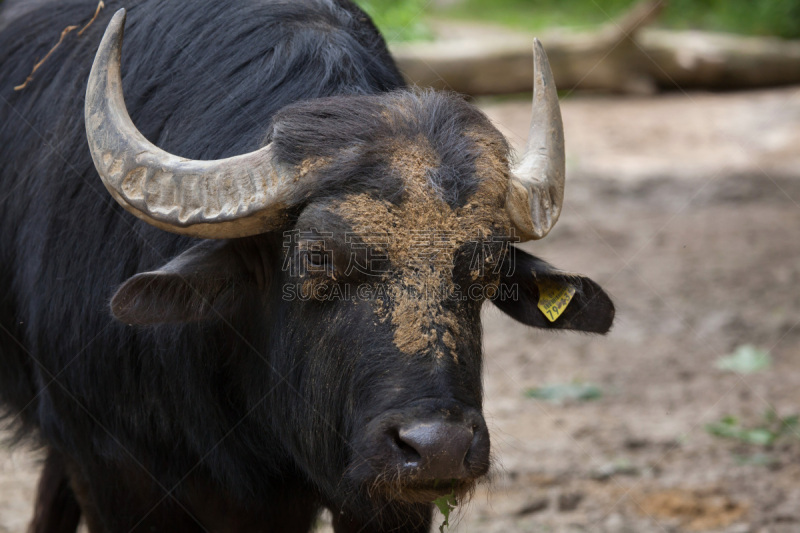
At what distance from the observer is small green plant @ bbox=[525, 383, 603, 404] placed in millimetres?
7857

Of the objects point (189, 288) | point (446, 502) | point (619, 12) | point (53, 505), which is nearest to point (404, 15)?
point (619, 12)

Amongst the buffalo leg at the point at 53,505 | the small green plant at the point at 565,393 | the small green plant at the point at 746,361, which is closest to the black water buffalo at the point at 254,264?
the buffalo leg at the point at 53,505

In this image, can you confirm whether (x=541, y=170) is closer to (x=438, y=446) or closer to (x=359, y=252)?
(x=359, y=252)

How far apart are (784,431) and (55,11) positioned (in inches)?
225

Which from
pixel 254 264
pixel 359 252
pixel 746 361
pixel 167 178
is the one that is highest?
pixel 167 178

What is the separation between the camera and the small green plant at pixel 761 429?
22.8ft

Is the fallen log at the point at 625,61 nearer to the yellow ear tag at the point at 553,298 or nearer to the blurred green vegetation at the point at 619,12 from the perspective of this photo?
the blurred green vegetation at the point at 619,12

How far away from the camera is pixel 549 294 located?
13.7 ft

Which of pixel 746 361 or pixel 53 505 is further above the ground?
pixel 53 505

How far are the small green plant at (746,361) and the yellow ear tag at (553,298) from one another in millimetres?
4588

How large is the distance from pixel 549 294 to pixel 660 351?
4.91 metres

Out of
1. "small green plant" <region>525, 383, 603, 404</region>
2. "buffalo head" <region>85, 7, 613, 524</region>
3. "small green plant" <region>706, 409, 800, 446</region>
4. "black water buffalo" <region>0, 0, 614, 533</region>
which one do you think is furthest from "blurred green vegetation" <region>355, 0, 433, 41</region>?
"buffalo head" <region>85, 7, 613, 524</region>

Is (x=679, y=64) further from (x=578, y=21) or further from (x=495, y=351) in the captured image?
(x=495, y=351)

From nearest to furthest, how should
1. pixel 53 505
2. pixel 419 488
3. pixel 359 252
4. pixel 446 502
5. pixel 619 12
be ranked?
pixel 419 488, pixel 359 252, pixel 446 502, pixel 53 505, pixel 619 12
